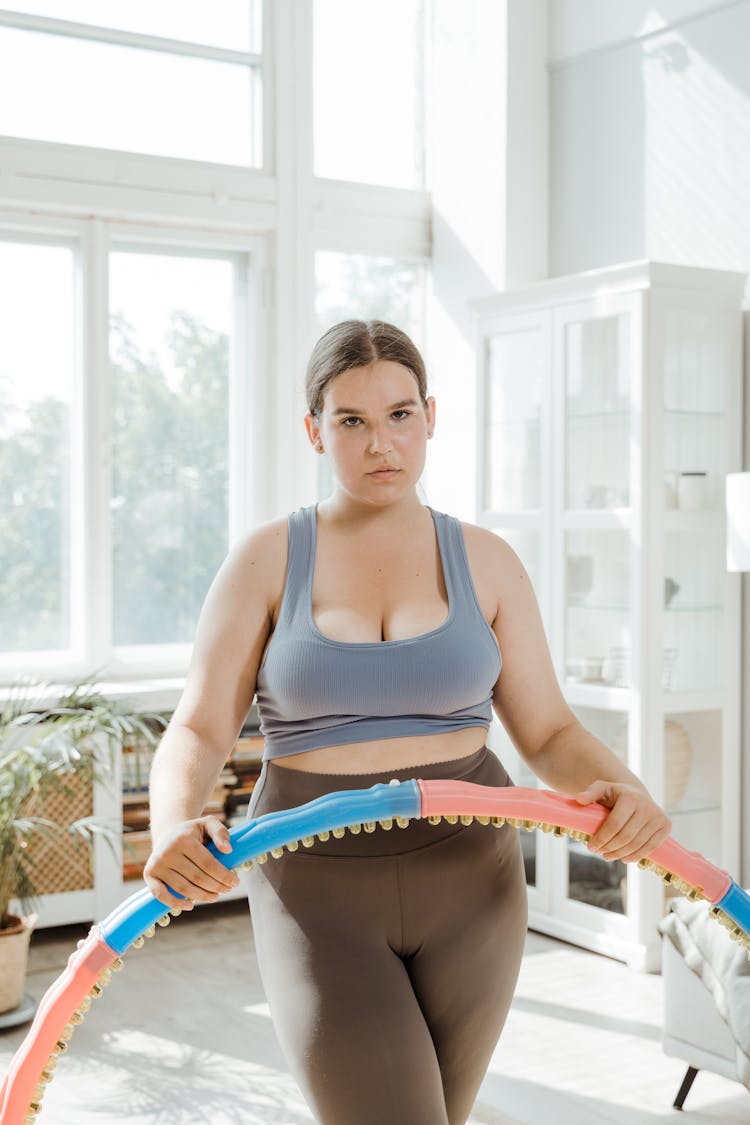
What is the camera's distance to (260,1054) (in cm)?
358

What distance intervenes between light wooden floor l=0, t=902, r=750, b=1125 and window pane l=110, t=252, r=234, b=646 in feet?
4.38

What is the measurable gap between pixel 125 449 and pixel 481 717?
3.64 meters

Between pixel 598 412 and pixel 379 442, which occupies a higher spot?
pixel 598 412

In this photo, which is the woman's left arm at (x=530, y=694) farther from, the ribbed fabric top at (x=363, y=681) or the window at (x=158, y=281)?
the window at (x=158, y=281)

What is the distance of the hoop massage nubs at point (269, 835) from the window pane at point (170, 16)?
4.21m

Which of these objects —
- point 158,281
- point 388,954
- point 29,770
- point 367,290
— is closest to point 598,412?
point 367,290

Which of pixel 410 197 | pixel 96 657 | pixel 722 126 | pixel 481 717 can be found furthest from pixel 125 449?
pixel 481 717

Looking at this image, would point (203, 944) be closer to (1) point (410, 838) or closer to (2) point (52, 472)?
(2) point (52, 472)

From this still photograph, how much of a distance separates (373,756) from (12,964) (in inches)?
102

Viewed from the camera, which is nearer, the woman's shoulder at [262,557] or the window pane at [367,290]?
the woman's shoulder at [262,557]

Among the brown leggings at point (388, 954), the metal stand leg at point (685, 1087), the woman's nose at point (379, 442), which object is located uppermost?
the woman's nose at point (379, 442)

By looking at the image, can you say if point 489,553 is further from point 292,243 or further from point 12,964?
point 292,243

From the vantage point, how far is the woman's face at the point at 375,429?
1.64m

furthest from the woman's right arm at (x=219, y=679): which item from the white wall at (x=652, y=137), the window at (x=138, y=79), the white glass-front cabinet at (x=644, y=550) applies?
the window at (x=138, y=79)
